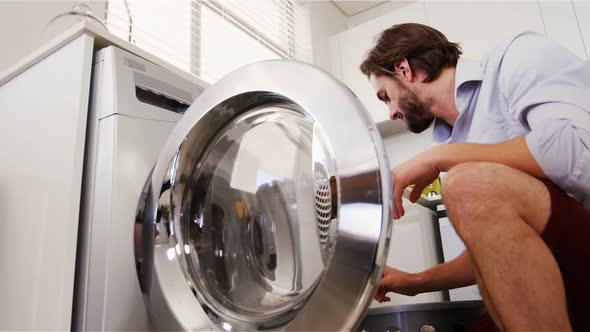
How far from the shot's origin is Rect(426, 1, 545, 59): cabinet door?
6.58 feet

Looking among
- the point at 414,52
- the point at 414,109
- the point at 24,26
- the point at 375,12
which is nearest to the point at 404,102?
the point at 414,109

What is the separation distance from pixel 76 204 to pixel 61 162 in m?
0.09

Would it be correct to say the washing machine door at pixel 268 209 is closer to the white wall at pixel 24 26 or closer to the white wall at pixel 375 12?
the white wall at pixel 24 26

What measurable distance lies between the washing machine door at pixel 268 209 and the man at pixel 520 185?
19 cm

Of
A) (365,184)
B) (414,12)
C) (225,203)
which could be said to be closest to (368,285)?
(365,184)

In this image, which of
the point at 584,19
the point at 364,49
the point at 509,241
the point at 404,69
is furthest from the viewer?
the point at 364,49

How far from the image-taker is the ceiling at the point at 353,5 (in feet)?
9.64

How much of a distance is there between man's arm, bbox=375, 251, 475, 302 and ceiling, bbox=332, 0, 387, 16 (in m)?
2.35

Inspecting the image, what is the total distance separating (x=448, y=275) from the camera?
1.00 meters

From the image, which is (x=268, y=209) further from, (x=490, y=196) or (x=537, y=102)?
(x=537, y=102)

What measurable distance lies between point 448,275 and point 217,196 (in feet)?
1.96

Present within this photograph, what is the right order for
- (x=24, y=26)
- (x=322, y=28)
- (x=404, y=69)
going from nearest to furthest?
(x=24, y=26)
(x=404, y=69)
(x=322, y=28)

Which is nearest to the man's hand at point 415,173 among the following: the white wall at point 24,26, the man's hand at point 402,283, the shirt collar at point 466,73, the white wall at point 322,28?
the man's hand at point 402,283

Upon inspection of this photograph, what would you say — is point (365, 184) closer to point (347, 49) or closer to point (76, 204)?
point (76, 204)
